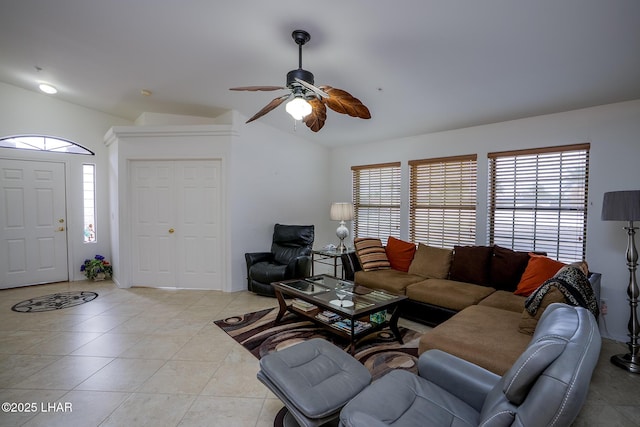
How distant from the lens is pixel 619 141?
3.02m

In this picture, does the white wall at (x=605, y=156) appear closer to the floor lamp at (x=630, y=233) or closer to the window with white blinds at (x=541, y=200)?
the window with white blinds at (x=541, y=200)

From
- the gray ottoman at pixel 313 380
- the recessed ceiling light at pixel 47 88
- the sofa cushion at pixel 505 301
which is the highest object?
the recessed ceiling light at pixel 47 88

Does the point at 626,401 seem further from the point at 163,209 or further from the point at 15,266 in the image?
the point at 15,266

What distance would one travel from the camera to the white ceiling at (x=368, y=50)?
2.13m

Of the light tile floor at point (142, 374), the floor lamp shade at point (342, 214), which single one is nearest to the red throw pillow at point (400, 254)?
the floor lamp shade at point (342, 214)

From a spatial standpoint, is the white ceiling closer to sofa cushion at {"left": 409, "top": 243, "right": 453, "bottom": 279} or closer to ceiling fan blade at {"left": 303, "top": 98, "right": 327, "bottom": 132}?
ceiling fan blade at {"left": 303, "top": 98, "right": 327, "bottom": 132}

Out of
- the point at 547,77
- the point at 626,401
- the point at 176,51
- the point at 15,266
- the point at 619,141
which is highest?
the point at 176,51

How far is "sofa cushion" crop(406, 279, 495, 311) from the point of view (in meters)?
3.05

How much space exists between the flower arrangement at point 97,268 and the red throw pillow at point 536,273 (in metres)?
6.19

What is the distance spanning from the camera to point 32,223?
4887mm

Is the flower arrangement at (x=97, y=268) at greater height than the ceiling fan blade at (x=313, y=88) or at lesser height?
lesser

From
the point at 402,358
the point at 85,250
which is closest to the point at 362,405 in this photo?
the point at 402,358

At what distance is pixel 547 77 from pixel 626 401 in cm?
262

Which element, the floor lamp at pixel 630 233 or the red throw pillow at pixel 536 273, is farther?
the red throw pillow at pixel 536 273
